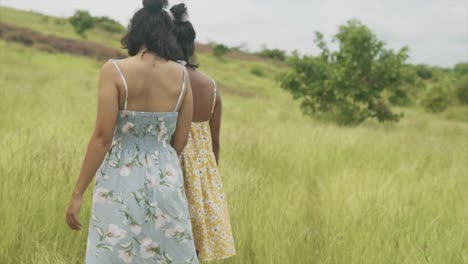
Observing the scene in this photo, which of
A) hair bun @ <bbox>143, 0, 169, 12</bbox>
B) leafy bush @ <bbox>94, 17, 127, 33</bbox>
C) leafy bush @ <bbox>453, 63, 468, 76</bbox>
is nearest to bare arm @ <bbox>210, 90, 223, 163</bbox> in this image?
hair bun @ <bbox>143, 0, 169, 12</bbox>

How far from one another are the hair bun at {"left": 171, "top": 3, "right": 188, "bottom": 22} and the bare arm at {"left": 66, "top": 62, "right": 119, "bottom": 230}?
1.70ft

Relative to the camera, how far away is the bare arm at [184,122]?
2.51m

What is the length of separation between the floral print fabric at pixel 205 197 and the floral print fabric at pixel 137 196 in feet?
0.87

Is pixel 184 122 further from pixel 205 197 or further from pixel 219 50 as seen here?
pixel 219 50

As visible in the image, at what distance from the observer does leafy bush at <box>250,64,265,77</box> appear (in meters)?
40.3

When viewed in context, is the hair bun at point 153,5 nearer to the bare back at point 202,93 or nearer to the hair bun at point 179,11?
the hair bun at point 179,11

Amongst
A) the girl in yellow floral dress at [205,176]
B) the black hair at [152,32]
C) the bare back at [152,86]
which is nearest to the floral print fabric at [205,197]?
the girl in yellow floral dress at [205,176]

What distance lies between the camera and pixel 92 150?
7.53 feet

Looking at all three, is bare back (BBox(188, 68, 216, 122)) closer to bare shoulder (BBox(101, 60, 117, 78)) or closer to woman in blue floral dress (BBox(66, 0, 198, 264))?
woman in blue floral dress (BBox(66, 0, 198, 264))

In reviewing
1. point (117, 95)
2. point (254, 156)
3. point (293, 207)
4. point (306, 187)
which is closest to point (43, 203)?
point (117, 95)

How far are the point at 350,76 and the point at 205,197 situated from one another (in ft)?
41.4

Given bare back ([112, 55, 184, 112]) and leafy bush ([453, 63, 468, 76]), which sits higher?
leafy bush ([453, 63, 468, 76])

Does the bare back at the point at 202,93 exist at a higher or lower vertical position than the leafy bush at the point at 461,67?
lower

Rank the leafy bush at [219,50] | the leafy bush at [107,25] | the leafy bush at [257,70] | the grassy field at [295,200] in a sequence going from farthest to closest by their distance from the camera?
the leafy bush at [107,25]
the leafy bush at [219,50]
the leafy bush at [257,70]
the grassy field at [295,200]
